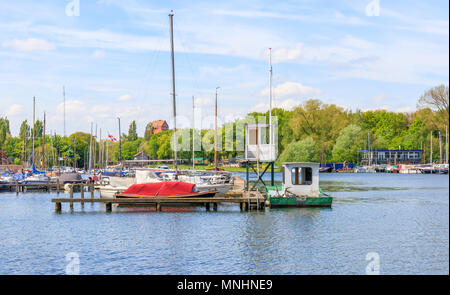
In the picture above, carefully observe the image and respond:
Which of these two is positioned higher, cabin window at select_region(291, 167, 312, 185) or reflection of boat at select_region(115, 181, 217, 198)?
cabin window at select_region(291, 167, 312, 185)

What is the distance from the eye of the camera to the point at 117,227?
36.8 meters

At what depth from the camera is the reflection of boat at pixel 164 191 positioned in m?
44.9

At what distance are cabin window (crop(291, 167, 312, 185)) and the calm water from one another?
2332 mm

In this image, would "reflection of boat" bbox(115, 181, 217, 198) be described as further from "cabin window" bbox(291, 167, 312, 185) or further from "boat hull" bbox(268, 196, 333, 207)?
"cabin window" bbox(291, 167, 312, 185)

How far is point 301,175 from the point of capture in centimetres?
4347

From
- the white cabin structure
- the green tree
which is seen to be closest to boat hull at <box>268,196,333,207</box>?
the white cabin structure

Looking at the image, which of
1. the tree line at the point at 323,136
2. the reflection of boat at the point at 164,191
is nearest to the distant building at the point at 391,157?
the tree line at the point at 323,136

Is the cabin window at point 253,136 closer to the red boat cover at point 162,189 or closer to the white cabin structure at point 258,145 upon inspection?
the white cabin structure at point 258,145

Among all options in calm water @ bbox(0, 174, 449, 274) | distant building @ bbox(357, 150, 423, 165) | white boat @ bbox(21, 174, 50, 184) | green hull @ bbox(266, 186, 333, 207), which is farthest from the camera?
distant building @ bbox(357, 150, 423, 165)

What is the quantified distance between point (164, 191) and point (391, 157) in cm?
13290

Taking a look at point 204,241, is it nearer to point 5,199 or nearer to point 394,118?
point 5,199

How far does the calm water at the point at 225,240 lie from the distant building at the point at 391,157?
371 ft

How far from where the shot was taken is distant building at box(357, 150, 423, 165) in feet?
522

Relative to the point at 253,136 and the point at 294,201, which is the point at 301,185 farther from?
the point at 253,136
